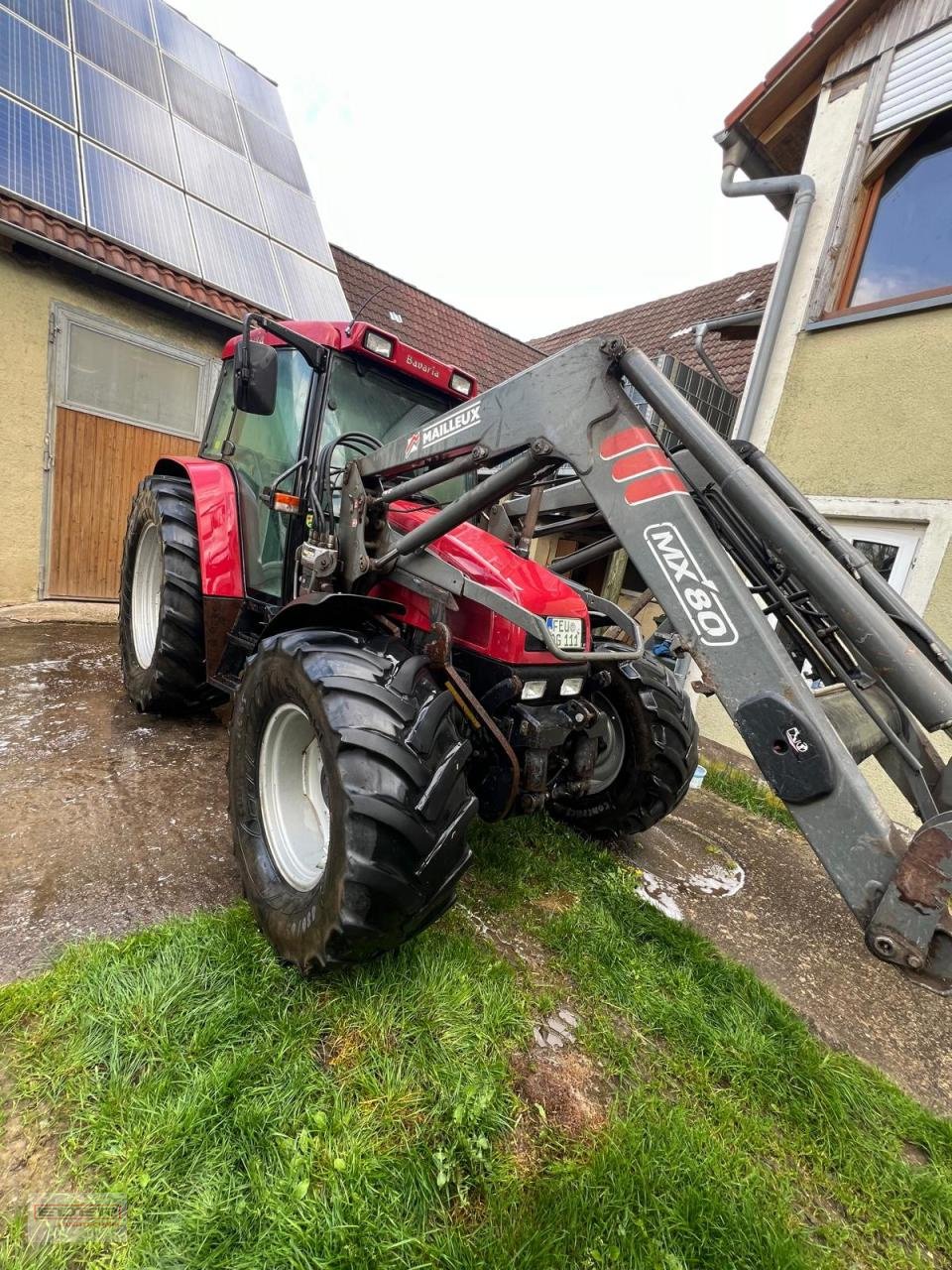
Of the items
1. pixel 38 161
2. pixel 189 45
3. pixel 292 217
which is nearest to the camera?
pixel 38 161

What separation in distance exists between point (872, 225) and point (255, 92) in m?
7.99

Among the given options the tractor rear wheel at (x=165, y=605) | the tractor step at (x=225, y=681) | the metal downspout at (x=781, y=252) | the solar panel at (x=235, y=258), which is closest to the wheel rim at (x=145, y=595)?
the tractor rear wheel at (x=165, y=605)

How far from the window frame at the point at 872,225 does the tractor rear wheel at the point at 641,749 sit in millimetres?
3084

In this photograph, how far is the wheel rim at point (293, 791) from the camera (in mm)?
2057

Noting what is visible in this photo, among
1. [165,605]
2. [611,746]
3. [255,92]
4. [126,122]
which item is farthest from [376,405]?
[255,92]

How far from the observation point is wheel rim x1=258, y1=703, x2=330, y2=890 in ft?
6.75

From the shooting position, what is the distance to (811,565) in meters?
1.44

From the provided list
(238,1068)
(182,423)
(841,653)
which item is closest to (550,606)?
(841,653)

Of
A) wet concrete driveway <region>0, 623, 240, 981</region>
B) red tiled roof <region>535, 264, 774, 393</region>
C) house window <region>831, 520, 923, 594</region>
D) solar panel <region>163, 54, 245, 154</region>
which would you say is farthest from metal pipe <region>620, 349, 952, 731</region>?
solar panel <region>163, 54, 245, 154</region>

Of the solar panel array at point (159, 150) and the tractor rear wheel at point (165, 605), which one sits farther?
the solar panel array at point (159, 150)

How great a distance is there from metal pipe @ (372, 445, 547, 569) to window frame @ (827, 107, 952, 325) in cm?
351

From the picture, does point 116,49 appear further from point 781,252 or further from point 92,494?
point 781,252

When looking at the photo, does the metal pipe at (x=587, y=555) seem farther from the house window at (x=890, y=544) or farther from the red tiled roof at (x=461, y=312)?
the red tiled roof at (x=461, y=312)

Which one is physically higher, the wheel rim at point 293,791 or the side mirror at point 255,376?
the side mirror at point 255,376
